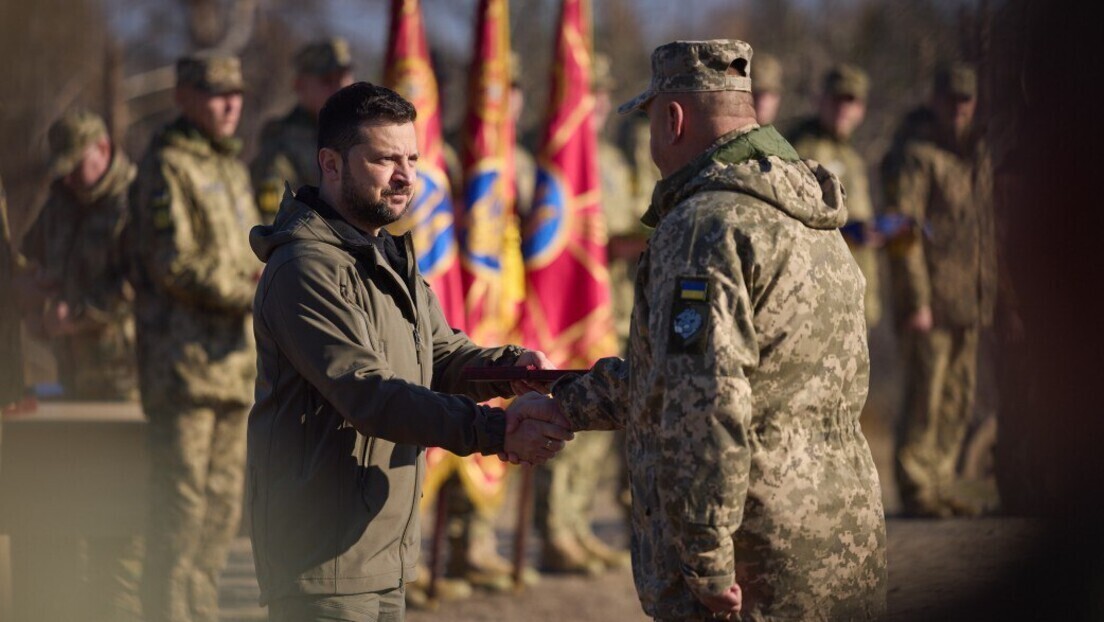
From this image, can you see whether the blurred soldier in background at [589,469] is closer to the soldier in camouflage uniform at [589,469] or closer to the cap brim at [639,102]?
the soldier in camouflage uniform at [589,469]

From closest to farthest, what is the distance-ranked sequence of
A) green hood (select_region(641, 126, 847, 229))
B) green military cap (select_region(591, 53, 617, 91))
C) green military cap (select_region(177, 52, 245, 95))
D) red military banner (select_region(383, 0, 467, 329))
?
green hood (select_region(641, 126, 847, 229)) → green military cap (select_region(177, 52, 245, 95)) → red military banner (select_region(383, 0, 467, 329)) → green military cap (select_region(591, 53, 617, 91))

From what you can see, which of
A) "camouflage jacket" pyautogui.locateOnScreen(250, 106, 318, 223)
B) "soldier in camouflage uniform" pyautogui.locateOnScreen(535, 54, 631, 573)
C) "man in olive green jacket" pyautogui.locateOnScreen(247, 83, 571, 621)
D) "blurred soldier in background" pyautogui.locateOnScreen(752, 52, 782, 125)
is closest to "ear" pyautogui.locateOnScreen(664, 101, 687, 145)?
"man in olive green jacket" pyautogui.locateOnScreen(247, 83, 571, 621)

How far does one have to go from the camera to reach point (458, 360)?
180 inches

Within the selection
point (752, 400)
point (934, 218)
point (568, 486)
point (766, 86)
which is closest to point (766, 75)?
point (766, 86)

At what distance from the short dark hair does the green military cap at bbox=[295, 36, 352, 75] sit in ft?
12.6

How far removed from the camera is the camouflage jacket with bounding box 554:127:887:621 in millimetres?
3568

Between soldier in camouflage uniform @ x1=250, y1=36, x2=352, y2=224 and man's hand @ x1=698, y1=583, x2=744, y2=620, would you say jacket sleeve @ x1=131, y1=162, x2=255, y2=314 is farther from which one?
man's hand @ x1=698, y1=583, x2=744, y2=620

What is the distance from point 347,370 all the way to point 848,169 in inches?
266

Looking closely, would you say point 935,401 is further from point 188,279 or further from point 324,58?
point 188,279

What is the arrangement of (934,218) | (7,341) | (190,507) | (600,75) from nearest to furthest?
1. (7,341)
2. (190,507)
3. (600,75)
4. (934,218)

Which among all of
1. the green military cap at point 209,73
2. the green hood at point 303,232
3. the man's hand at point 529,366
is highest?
the green military cap at point 209,73

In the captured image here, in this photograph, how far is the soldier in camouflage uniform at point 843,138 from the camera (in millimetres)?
9820

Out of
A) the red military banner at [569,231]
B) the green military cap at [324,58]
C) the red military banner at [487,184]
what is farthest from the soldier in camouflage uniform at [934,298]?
the green military cap at [324,58]

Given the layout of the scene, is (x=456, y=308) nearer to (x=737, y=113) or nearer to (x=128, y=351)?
(x=128, y=351)
